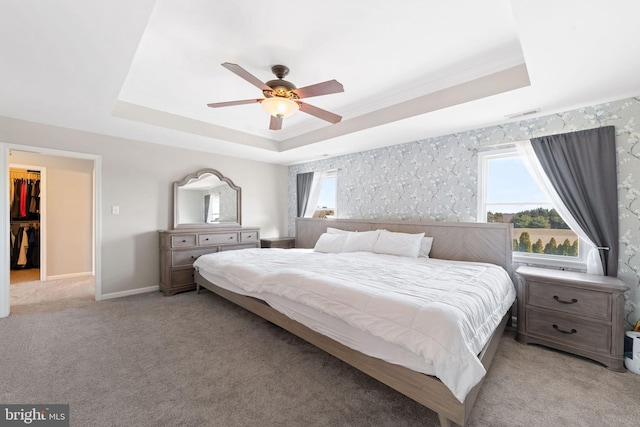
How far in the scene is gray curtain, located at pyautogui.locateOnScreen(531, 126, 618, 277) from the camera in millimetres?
2510

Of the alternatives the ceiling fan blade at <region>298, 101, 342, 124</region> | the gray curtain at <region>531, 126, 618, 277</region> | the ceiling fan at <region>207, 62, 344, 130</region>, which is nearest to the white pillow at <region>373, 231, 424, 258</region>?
the gray curtain at <region>531, 126, 618, 277</region>

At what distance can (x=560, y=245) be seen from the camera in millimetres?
2893

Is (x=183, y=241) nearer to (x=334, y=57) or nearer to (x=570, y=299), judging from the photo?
(x=334, y=57)

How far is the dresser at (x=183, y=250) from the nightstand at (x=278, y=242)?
35.9 inches

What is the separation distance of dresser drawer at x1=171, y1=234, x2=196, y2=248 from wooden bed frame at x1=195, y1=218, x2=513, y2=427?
1.54 feet

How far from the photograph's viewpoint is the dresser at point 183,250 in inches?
157

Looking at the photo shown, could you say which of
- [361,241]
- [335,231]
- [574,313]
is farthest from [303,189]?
[574,313]

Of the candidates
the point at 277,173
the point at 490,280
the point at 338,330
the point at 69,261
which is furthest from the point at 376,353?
the point at 69,261

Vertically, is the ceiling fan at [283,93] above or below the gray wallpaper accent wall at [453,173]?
above

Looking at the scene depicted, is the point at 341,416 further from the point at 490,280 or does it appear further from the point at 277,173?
the point at 277,173

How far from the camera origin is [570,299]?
7.76 feet

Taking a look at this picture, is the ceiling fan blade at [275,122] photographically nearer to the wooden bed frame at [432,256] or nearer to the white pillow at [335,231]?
the wooden bed frame at [432,256]

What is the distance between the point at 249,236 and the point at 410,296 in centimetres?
365

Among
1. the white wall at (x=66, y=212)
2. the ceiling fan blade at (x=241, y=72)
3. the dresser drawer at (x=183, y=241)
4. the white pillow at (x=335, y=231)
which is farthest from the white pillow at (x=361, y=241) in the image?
the white wall at (x=66, y=212)
